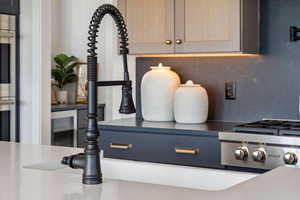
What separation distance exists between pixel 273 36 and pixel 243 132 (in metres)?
0.83

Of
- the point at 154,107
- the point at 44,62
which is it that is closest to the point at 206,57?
the point at 154,107

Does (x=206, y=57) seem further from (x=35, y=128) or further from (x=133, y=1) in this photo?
(x=35, y=128)

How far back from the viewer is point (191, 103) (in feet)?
12.2

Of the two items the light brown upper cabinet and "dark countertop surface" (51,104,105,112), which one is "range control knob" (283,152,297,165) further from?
"dark countertop surface" (51,104,105,112)

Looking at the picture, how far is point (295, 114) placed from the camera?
363 cm

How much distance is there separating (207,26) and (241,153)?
918mm

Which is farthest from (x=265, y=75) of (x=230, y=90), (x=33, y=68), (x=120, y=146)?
(x=33, y=68)

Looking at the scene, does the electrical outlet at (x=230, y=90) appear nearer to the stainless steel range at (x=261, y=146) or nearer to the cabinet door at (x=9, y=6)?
the stainless steel range at (x=261, y=146)

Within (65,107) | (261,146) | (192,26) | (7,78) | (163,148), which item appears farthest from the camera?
(65,107)

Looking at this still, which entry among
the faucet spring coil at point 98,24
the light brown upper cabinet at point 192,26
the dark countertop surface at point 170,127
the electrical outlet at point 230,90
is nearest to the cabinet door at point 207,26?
the light brown upper cabinet at point 192,26

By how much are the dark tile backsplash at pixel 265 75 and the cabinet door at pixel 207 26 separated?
1.10 ft

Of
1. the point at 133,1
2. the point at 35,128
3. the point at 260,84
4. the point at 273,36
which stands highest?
the point at 133,1

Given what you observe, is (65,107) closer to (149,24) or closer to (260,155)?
(149,24)

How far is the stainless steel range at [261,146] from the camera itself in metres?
3.03
